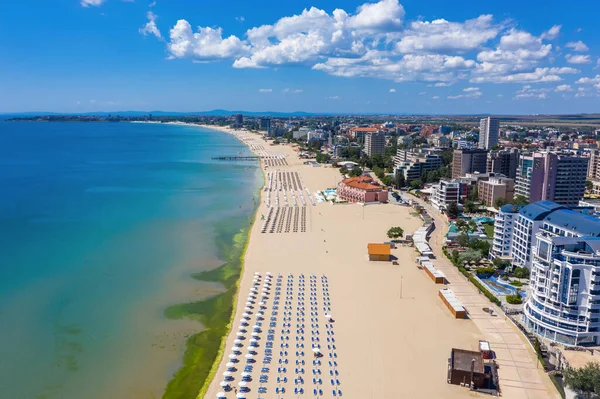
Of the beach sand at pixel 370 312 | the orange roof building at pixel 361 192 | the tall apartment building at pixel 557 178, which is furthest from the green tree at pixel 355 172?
the tall apartment building at pixel 557 178

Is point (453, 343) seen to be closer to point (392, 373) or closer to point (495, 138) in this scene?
point (392, 373)

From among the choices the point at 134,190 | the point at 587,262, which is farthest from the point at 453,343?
the point at 134,190

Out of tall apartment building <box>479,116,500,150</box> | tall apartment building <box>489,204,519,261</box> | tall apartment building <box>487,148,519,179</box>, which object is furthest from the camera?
tall apartment building <box>479,116,500,150</box>

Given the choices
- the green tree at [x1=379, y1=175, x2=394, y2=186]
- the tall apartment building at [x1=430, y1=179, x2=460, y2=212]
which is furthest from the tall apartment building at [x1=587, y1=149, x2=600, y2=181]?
the tall apartment building at [x1=430, y1=179, x2=460, y2=212]

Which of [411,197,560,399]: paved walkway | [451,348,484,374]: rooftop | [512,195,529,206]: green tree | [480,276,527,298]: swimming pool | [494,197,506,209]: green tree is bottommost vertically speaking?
[411,197,560,399]: paved walkway

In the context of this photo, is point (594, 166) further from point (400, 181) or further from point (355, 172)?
point (355, 172)

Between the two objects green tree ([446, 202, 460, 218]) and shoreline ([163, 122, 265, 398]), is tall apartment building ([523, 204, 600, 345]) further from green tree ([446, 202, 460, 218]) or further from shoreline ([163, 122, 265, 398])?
green tree ([446, 202, 460, 218])

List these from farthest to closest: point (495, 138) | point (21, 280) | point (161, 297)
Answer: point (495, 138) → point (21, 280) → point (161, 297)
